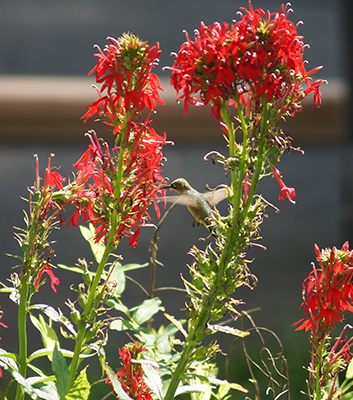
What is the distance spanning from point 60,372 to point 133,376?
9 cm

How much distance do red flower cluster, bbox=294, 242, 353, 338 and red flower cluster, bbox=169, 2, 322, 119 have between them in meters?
0.16

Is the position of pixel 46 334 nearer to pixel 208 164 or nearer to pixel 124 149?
pixel 124 149

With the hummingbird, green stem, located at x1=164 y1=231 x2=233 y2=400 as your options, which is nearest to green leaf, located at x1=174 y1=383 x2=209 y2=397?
green stem, located at x1=164 y1=231 x2=233 y2=400

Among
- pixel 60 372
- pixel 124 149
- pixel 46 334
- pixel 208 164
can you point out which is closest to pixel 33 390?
pixel 60 372

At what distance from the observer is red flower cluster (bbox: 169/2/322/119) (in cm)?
42

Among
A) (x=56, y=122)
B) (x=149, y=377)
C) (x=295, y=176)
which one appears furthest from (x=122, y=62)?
(x=295, y=176)

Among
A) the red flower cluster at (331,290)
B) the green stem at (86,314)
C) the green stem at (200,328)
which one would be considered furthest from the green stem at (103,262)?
the red flower cluster at (331,290)

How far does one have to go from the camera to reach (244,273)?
479mm

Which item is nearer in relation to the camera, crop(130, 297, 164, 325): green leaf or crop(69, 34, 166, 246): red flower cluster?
crop(69, 34, 166, 246): red flower cluster

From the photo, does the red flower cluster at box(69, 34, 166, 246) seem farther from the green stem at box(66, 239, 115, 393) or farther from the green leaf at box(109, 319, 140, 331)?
the green leaf at box(109, 319, 140, 331)

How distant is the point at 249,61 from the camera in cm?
42

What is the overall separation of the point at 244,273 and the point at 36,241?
22 cm

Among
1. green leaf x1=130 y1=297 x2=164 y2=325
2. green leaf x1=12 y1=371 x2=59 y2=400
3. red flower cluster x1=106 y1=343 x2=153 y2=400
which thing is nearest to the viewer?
green leaf x1=12 y1=371 x2=59 y2=400

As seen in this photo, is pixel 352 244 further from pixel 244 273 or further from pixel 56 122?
pixel 244 273
